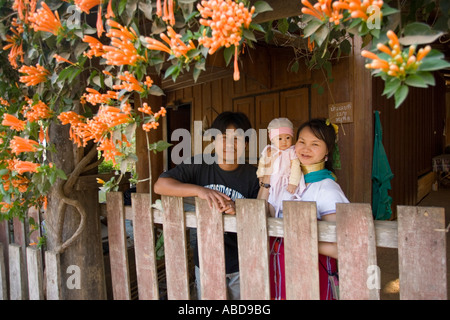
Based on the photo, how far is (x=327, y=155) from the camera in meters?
1.46

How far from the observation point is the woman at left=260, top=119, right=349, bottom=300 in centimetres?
122

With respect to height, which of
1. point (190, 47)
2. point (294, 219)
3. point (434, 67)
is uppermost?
point (190, 47)

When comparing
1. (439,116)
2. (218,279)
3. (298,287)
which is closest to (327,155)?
(298,287)

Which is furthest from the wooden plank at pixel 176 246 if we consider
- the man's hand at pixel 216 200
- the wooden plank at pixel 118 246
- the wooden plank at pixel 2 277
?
the wooden plank at pixel 2 277

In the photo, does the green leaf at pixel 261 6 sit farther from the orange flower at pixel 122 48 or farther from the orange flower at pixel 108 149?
the orange flower at pixel 108 149

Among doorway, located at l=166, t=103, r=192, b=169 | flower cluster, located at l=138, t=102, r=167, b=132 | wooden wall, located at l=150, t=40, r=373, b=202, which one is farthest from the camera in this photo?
doorway, located at l=166, t=103, r=192, b=169

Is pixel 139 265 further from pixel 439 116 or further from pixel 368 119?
pixel 439 116

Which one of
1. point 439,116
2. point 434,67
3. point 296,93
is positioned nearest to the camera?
point 434,67

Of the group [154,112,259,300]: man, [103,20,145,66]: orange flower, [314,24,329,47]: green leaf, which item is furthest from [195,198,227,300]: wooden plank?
[314,24,329,47]: green leaf

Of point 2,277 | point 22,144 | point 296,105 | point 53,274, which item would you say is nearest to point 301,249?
point 22,144

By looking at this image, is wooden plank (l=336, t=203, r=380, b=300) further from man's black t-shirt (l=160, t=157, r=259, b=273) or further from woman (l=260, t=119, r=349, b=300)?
man's black t-shirt (l=160, t=157, r=259, b=273)

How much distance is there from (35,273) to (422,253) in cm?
194

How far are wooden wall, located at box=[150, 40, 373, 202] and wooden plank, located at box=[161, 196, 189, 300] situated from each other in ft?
5.11

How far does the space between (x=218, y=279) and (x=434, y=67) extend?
1106mm
